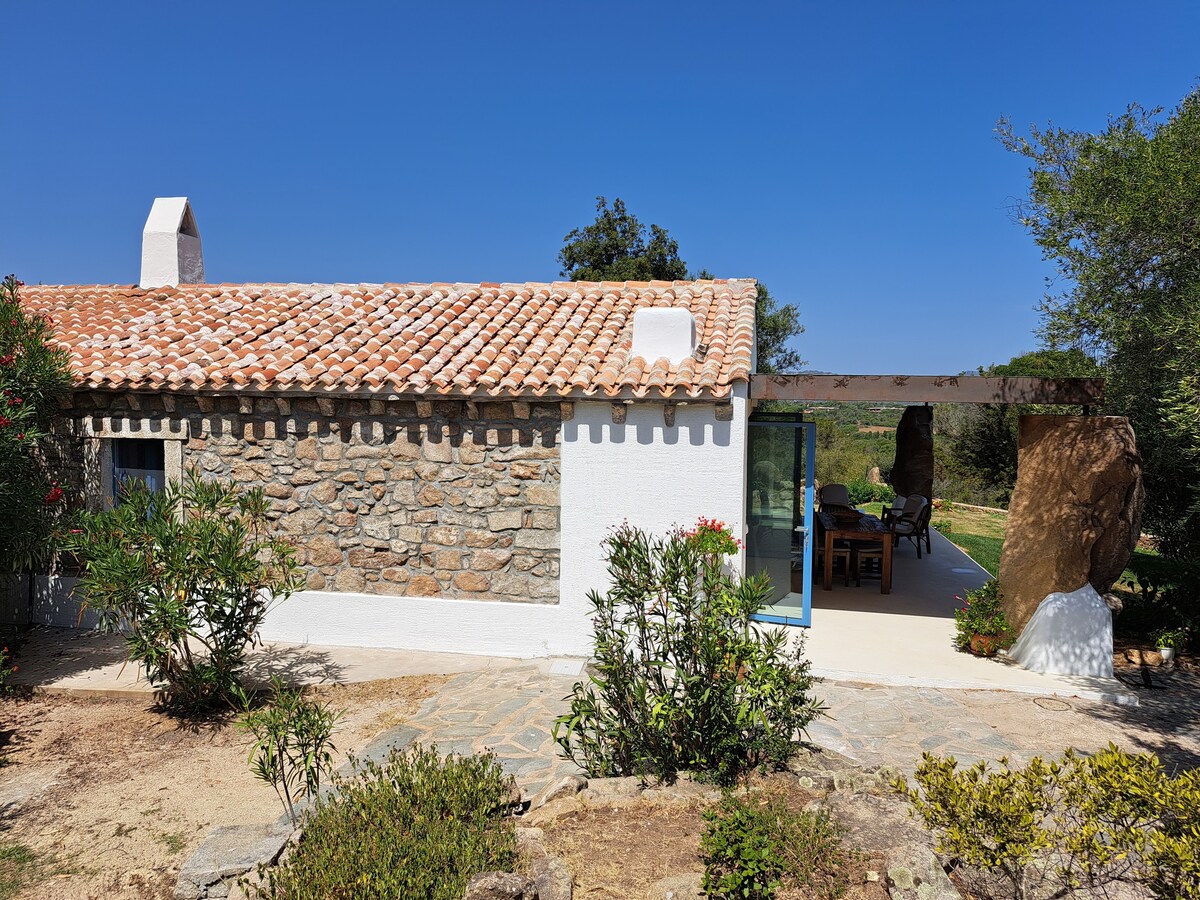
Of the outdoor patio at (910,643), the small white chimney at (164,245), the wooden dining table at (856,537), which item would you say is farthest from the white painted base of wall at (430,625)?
the small white chimney at (164,245)

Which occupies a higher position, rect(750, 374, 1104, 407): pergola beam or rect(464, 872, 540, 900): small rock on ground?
rect(750, 374, 1104, 407): pergola beam

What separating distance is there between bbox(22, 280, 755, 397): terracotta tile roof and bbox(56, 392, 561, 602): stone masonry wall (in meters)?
0.32

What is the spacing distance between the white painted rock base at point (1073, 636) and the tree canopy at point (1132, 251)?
5.94 ft

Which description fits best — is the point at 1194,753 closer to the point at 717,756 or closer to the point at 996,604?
the point at 996,604

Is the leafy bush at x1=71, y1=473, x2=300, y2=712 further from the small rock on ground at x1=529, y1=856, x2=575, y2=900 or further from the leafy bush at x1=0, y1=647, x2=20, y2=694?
the small rock on ground at x1=529, y1=856, x2=575, y2=900

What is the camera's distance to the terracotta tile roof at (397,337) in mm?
7773

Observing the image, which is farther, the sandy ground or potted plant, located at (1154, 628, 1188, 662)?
potted plant, located at (1154, 628, 1188, 662)

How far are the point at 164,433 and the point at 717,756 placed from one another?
7482 millimetres

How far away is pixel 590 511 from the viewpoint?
7.79 metres

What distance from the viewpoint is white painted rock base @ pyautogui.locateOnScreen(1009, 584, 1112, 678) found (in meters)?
7.18

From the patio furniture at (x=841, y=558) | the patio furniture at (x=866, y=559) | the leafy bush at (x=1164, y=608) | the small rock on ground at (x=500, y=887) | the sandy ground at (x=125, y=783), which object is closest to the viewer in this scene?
the small rock on ground at (x=500, y=887)

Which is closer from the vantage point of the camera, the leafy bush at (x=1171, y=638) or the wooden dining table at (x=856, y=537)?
the leafy bush at (x=1171, y=638)

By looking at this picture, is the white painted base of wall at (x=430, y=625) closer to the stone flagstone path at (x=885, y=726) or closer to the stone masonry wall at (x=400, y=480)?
the stone masonry wall at (x=400, y=480)

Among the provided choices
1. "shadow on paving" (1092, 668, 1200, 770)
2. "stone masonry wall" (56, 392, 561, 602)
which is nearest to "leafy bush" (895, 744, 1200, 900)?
"shadow on paving" (1092, 668, 1200, 770)
